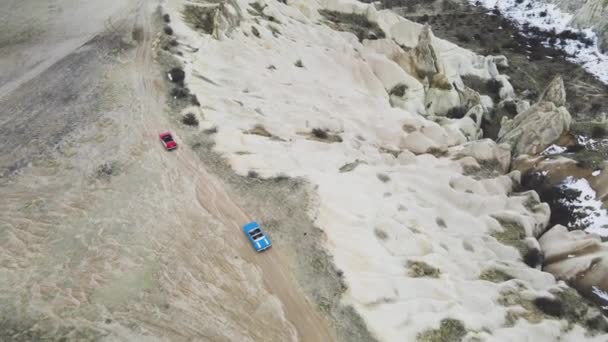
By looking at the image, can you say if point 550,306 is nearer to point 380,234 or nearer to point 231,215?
point 380,234

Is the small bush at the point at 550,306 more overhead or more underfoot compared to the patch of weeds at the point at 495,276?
more overhead

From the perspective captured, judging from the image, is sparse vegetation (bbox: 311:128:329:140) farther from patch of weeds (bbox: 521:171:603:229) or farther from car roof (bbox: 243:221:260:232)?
patch of weeds (bbox: 521:171:603:229)

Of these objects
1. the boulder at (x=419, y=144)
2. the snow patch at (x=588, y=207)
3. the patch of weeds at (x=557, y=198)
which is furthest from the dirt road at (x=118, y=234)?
the snow patch at (x=588, y=207)

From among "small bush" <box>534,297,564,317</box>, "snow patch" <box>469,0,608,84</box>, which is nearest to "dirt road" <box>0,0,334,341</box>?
"small bush" <box>534,297,564,317</box>

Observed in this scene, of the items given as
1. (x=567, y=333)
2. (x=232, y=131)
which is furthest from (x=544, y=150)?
(x=232, y=131)

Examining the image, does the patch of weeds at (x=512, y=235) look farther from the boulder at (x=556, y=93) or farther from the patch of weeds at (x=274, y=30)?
the patch of weeds at (x=274, y=30)

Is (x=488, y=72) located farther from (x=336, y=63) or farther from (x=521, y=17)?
(x=521, y=17)
